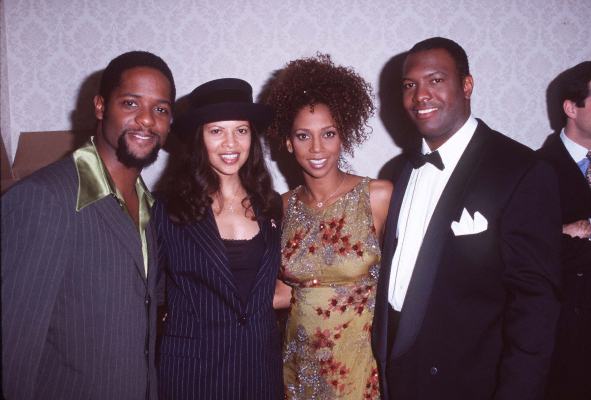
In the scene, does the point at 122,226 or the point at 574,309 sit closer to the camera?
the point at 122,226

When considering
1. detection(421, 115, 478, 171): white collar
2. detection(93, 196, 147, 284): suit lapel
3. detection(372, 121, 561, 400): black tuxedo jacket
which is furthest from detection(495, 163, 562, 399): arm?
detection(93, 196, 147, 284): suit lapel

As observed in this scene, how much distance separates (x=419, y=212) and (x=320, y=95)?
3.38 ft

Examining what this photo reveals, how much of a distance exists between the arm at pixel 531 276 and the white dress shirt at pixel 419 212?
395 mm

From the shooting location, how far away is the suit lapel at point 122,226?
→ 1.54 m

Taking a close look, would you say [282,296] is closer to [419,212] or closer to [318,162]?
[318,162]

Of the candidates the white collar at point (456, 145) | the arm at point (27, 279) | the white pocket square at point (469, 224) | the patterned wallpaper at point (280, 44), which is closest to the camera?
the arm at point (27, 279)

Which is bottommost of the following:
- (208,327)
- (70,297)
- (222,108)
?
(208,327)

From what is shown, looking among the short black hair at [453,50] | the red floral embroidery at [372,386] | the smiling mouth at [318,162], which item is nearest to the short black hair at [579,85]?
the short black hair at [453,50]

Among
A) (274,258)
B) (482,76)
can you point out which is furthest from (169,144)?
(482,76)

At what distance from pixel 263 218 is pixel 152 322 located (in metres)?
0.84

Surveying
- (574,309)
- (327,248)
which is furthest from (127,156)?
(574,309)

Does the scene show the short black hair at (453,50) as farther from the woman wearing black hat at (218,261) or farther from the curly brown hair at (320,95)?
the woman wearing black hat at (218,261)

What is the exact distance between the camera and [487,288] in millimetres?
1579

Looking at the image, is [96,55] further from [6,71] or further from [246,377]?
[246,377]
